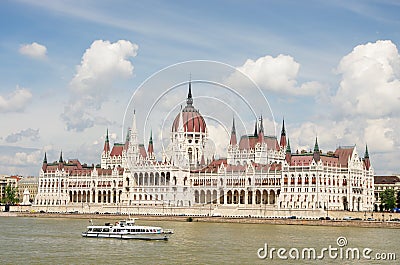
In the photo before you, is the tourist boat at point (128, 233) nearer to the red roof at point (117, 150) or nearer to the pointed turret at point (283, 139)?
the pointed turret at point (283, 139)

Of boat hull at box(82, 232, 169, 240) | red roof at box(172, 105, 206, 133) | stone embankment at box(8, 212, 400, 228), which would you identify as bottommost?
boat hull at box(82, 232, 169, 240)

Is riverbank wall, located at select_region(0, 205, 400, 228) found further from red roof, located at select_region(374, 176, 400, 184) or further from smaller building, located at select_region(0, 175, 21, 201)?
smaller building, located at select_region(0, 175, 21, 201)

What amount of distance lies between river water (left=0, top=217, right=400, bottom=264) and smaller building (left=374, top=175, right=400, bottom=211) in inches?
2289

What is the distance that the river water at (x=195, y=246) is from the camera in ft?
179

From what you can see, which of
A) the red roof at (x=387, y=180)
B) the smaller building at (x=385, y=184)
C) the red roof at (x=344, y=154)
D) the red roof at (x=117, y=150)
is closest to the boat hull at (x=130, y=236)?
the red roof at (x=344, y=154)

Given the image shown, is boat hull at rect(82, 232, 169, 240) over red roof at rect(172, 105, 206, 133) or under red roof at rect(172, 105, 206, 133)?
under

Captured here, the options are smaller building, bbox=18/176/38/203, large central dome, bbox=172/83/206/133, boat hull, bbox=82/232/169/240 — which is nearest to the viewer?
boat hull, bbox=82/232/169/240

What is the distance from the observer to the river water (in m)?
54.7

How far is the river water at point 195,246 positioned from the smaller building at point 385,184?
58.1 m

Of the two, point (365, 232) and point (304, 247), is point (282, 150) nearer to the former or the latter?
point (365, 232)

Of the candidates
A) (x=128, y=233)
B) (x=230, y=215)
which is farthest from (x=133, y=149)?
(x=128, y=233)

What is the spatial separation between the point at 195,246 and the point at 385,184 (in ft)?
294

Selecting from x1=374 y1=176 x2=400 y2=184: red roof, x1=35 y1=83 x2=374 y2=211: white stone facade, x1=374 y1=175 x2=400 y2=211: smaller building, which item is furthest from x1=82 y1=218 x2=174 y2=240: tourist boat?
x1=374 y1=176 x2=400 y2=184: red roof

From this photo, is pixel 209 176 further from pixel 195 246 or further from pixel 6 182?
pixel 6 182
